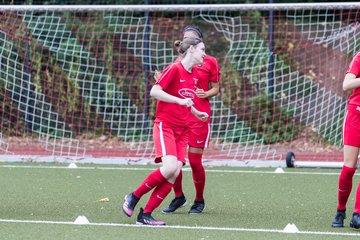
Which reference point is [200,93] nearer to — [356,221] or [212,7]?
[356,221]

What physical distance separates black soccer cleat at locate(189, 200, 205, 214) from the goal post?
536cm

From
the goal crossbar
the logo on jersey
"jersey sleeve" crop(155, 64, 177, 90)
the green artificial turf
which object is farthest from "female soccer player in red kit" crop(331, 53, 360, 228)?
the goal crossbar

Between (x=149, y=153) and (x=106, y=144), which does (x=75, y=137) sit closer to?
(x=106, y=144)

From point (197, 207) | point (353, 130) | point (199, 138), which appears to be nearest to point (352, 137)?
point (353, 130)

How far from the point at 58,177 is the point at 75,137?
14.0 ft

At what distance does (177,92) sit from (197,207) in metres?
1.43

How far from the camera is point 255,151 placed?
1500cm

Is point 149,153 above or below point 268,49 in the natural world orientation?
below

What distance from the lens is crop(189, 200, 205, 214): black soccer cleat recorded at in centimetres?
908

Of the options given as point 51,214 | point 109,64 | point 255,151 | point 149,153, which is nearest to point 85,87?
point 109,64

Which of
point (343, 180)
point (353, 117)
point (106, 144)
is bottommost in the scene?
point (106, 144)

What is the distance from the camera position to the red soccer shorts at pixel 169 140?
817 centimetres

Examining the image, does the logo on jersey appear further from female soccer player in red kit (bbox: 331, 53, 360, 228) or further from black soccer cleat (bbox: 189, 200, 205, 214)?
female soccer player in red kit (bbox: 331, 53, 360, 228)

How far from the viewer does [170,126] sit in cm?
830
